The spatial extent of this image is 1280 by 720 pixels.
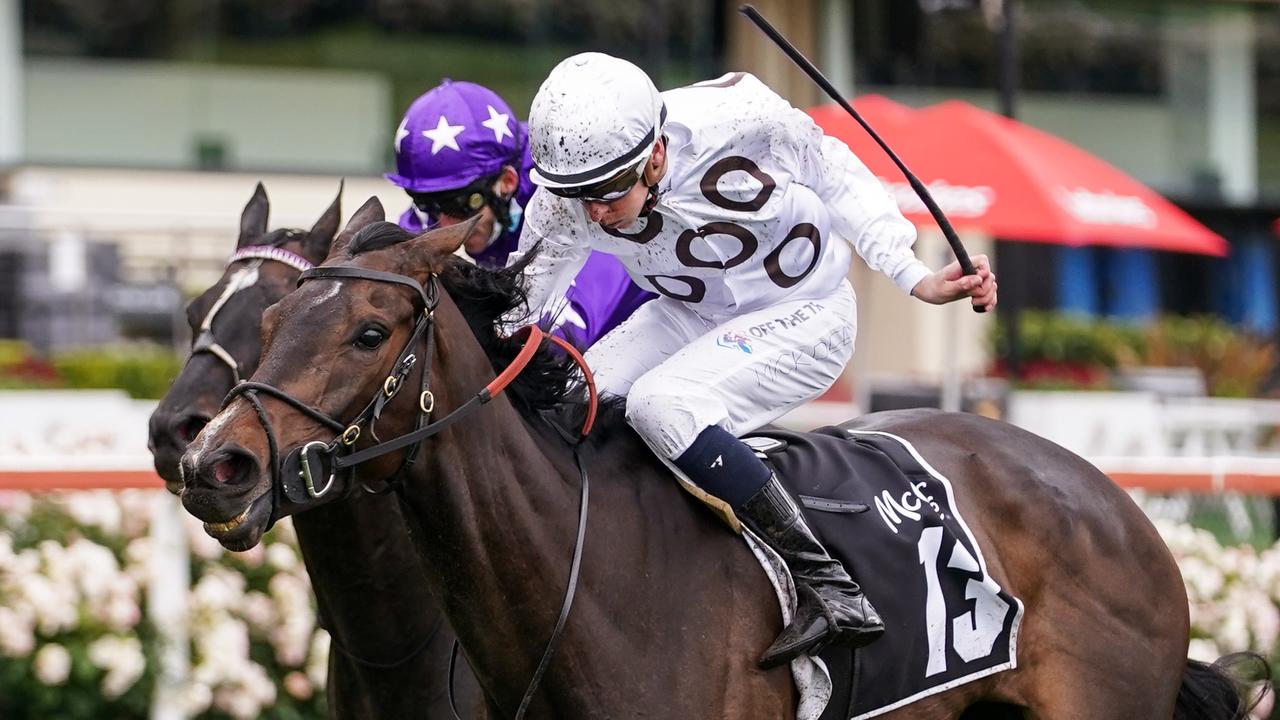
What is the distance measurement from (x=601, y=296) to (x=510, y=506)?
1467mm

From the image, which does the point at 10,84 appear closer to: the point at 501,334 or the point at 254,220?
the point at 254,220

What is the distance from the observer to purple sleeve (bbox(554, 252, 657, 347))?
184 inches

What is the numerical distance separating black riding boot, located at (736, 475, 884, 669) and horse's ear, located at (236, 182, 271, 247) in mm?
1791

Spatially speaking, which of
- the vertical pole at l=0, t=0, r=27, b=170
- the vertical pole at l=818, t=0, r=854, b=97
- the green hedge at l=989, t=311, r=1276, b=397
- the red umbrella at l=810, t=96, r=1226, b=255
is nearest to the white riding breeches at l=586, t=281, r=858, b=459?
the red umbrella at l=810, t=96, r=1226, b=255

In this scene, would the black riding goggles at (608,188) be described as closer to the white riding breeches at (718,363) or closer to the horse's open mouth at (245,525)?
the white riding breeches at (718,363)

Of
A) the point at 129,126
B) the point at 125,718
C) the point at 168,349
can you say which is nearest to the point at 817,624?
the point at 125,718

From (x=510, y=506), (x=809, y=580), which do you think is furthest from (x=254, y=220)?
(x=809, y=580)

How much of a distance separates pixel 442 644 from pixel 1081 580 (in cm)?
159

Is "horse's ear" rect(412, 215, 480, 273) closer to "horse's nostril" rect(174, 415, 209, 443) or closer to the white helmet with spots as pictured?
the white helmet with spots

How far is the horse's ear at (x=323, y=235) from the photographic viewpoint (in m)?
4.49

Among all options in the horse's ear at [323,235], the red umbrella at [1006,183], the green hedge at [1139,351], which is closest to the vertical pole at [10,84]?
the red umbrella at [1006,183]

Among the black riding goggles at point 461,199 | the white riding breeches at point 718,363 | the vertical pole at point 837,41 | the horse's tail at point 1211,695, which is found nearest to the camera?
the white riding breeches at point 718,363

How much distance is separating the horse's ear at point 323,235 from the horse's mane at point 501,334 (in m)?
1.07

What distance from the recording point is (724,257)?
151 inches
